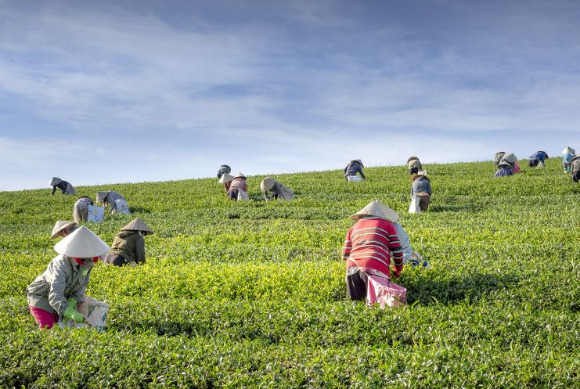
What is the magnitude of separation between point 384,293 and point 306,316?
136cm

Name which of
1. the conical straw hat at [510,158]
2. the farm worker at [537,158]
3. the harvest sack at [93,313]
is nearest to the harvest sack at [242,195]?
the conical straw hat at [510,158]

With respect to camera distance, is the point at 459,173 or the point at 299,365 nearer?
the point at 299,365

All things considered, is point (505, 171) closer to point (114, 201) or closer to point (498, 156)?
point (498, 156)

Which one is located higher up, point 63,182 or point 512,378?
point 63,182

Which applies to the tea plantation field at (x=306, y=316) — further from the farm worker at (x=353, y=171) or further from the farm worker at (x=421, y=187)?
the farm worker at (x=353, y=171)

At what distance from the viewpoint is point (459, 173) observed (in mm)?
36594

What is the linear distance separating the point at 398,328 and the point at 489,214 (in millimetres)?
14995

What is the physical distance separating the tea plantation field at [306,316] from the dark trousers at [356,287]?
0.85ft

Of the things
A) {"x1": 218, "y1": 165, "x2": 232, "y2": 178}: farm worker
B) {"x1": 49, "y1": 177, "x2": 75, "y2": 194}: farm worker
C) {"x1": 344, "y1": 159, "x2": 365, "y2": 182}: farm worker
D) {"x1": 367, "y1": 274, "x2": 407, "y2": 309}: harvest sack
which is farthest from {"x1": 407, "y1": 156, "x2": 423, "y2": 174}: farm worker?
{"x1": 367, "y1": 274, "x2": 407, "y2": 309}: harvest sack

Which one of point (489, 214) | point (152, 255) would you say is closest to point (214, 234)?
point (152, 255)

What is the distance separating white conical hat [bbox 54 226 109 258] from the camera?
26.1 feet

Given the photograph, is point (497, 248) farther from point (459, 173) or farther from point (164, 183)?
point (164, 183)

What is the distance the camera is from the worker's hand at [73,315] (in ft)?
26.0

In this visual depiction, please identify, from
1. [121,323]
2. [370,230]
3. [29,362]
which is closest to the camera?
[29,362]
